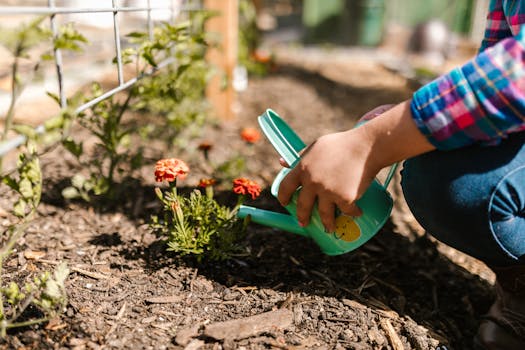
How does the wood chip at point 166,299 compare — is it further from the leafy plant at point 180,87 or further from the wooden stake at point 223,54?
the wooden stake at point 223,54

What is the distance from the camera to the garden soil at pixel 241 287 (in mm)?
1099

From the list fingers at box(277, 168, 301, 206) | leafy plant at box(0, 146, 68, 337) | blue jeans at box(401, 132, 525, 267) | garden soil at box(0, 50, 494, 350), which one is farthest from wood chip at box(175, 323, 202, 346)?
blue jeans at box(401, 132, 525, 267)

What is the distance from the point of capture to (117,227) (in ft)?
5.05

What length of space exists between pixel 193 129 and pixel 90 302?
4.31 feet

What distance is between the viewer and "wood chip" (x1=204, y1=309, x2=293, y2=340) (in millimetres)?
1084

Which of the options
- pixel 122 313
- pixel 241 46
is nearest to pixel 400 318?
pixel 122 313

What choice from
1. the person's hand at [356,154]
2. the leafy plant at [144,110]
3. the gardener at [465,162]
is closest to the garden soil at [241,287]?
the leafy plant at [144,110]

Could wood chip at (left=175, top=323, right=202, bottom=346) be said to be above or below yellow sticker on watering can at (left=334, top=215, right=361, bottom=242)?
below

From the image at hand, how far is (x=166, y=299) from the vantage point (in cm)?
121

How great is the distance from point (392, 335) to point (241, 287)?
40 centimetres

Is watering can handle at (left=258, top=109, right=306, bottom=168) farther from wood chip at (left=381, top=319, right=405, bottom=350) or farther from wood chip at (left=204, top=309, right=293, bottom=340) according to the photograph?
wood chip at (left=381, top=319, right=405, bottom=350)

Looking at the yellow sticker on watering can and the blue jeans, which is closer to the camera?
the blue jeans

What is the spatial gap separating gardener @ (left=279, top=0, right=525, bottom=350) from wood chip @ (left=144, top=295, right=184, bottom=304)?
1.23ft

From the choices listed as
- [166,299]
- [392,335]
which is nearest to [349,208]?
[392,335]
